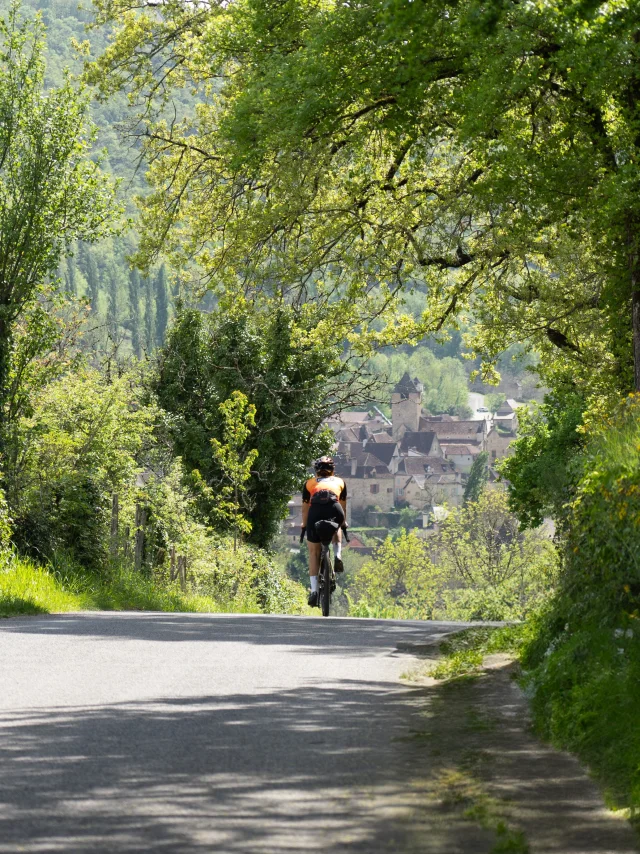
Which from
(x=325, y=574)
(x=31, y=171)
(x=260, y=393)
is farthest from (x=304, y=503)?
(x=260, y=393)

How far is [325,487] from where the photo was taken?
57.0 ft

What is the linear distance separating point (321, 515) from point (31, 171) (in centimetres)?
844

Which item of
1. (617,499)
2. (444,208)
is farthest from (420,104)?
(617,499)

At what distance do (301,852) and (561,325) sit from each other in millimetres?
27219

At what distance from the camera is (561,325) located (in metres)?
31.3

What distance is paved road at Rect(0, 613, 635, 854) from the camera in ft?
17.1

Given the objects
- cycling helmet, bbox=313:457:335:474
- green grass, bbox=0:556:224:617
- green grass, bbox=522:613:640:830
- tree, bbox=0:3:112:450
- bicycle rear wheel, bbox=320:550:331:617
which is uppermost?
tree, bbox=0:3:112:450

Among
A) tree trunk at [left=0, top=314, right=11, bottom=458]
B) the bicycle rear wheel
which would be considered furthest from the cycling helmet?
tree trunk at [left=0, top=314, right=11, bottom=458]

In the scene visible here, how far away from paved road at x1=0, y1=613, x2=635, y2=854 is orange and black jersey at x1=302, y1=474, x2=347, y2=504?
6.44 metres

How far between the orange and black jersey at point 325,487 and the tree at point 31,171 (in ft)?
21.0

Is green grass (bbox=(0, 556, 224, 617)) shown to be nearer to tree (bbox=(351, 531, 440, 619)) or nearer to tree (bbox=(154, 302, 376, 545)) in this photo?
tree (bbox=(154, 302, 376, 545))

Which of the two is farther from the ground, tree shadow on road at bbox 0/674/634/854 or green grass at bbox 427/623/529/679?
tree shadow on road at bbox 0/674/634/854

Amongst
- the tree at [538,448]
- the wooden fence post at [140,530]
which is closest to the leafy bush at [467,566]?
the tree at [538,448]

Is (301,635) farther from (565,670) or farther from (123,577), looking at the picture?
(123,577)
